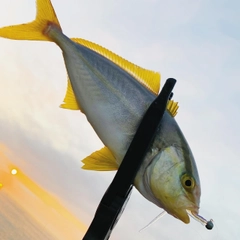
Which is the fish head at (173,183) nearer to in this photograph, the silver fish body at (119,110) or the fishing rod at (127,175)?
the silver fish body at (119,110)

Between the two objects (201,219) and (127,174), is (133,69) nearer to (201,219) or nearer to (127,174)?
(127,174)

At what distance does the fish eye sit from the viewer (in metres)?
2.55

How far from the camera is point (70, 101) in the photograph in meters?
3.14

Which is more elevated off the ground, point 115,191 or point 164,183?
point 164,183

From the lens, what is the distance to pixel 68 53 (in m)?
3.28

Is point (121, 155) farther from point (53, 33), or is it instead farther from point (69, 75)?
point (53, 33)

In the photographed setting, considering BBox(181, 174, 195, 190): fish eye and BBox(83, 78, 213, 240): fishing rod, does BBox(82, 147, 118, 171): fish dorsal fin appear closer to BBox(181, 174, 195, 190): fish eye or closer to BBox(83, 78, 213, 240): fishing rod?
BBox(83, 78, 213, 240): fishing rod

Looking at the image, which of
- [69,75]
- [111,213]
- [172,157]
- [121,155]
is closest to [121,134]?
[121,155]

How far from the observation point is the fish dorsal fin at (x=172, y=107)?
276cm

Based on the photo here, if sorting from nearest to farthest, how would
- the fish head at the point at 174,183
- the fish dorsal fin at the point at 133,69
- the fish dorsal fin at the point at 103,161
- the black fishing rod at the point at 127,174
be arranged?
the black fishing rod at the point at 127,174 < the fish head at the point at 174,183 < the fish dorsal fin at the point at 103,161 < the fish dorsal fin at the point at 133,69

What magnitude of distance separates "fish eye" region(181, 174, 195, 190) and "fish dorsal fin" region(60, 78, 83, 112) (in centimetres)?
104

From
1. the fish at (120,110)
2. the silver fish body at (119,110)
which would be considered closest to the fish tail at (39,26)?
the fish at (120,110)

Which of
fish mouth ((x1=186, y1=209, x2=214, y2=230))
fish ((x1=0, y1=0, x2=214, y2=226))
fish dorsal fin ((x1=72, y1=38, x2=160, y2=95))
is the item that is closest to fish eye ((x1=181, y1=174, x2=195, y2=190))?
fish ((x1=0, y1=0, x2=214, y2=226))

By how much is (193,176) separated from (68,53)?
61.6 inches
